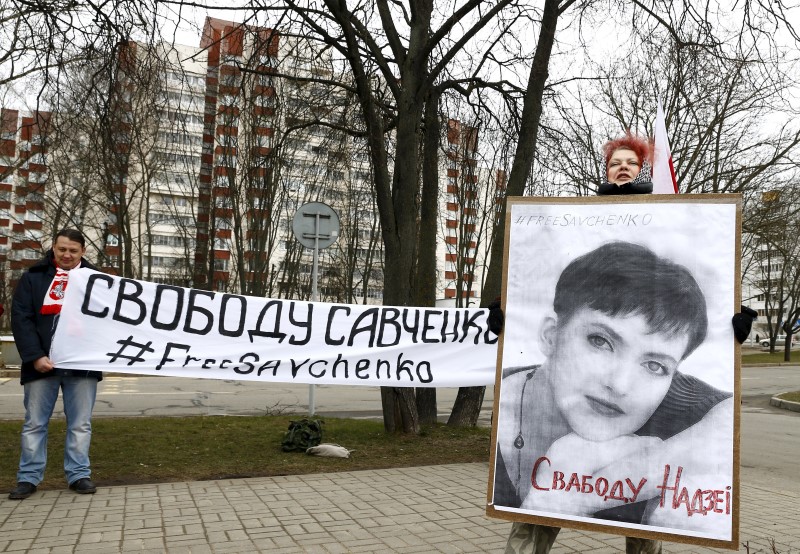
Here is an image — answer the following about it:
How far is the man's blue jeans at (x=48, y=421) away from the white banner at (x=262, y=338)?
23 cm

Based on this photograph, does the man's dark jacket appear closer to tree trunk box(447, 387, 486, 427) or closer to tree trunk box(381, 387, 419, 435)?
tree trunk box(381, 387, 419, 435)

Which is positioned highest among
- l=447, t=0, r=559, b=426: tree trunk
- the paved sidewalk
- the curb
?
l=447, t=0, r=559, b=426: tree trunk

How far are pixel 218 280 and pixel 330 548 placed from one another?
46.2 meters

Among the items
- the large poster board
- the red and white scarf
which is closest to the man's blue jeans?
the red and white scarf

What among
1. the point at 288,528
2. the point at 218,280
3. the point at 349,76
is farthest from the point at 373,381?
the point at 218,280

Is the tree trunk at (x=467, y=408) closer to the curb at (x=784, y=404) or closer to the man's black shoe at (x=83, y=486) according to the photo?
the man's black shoe at (x=83, y=486)

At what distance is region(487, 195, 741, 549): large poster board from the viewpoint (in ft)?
10.1

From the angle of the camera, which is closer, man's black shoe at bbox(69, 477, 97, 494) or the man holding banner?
the man holding banner

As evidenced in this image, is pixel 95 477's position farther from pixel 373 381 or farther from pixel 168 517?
pixel 373 381

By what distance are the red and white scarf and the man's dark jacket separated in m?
0.03

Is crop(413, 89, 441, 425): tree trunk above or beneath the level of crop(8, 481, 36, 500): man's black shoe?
above

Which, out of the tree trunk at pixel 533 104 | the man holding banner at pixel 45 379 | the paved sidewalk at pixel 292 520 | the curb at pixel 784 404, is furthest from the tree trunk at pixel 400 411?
the curb at pixel 784 404

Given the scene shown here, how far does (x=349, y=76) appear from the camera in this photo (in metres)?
11.1

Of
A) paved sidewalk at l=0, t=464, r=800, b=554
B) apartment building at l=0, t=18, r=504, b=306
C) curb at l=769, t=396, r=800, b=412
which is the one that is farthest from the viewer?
curb at l=769, t=396, r=800, b=412
